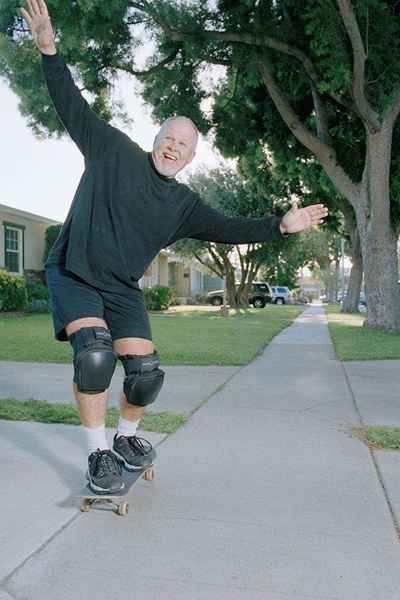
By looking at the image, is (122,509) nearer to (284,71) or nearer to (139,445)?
(139,445)

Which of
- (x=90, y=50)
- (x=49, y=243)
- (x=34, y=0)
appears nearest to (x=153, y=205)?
(x=34, y=0)

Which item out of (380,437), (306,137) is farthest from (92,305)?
(306,137)

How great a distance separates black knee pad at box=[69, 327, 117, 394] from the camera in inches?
116

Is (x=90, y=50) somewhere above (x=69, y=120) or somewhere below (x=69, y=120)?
above

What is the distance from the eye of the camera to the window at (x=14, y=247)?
23.1m

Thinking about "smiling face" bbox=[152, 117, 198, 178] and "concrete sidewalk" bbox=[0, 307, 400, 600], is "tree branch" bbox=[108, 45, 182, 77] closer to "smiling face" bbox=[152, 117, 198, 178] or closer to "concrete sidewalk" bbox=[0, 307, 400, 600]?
"concrete sidewalk" bbox=[0, 307, 400, 600]

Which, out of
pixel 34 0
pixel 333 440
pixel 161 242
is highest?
pixel 34 0

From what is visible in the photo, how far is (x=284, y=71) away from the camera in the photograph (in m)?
15.2

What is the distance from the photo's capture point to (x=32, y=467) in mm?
3623

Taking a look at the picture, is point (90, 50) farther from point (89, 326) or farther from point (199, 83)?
point (89, 326)

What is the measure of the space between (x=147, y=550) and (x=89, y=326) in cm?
114

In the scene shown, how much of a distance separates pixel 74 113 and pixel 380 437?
10.1 ft

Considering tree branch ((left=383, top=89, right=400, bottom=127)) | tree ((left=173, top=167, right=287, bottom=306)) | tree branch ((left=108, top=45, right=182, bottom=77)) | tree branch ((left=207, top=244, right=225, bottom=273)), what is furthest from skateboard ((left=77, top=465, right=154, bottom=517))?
tree branch ((left=207, top=244, right=225, bottom=273))

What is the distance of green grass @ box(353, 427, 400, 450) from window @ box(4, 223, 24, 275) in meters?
20.3
